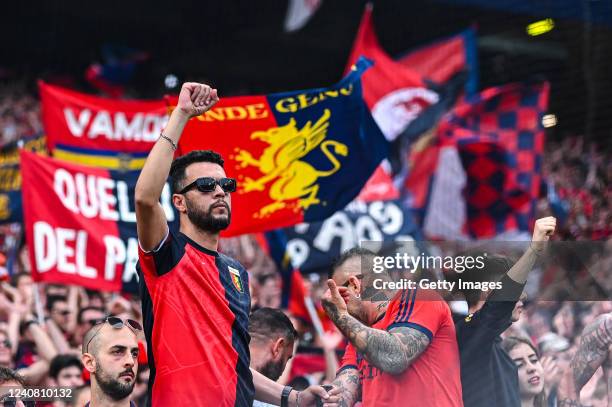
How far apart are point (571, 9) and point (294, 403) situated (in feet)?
30.4

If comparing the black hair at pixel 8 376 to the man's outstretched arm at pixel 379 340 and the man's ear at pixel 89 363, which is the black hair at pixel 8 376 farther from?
the man's outstretched arm at pixel 379 340

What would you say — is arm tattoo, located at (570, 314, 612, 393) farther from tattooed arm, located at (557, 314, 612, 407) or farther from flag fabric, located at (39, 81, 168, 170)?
flag fabric, located at (39, 81, 168, 170)

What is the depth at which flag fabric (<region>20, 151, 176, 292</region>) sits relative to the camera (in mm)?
6801

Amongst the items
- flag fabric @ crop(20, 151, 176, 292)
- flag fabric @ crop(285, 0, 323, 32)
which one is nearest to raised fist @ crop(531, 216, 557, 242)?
flag fabric @ crop(20, 151, 176, 292)

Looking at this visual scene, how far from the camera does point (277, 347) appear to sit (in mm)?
4488

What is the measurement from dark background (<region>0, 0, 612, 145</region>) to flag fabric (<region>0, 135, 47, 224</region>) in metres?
6.58

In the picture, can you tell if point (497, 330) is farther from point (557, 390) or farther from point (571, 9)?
point (571, 9)

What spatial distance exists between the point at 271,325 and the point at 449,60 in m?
9.14

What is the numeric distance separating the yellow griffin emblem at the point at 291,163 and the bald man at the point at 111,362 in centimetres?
215

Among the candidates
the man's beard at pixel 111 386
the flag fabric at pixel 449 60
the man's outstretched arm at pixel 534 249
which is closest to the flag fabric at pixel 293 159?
the man's beard at pixel 111 386

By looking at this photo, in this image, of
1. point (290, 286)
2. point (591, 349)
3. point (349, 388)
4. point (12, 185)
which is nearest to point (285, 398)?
point (349, 388)

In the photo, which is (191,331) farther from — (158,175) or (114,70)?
(114,70)

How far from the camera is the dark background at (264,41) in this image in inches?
644

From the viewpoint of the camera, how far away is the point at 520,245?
4.20m
